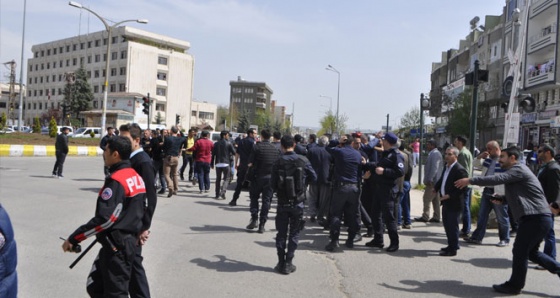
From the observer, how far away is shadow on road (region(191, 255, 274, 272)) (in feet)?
21.0

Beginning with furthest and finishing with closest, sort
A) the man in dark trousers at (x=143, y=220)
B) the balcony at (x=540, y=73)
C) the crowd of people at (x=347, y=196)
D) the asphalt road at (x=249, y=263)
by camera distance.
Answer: the balcony at (x=540, y=73)
the asphalt road at (x=249, y=263)
the man in dark trousers at (x=143, y=220)
the crowd of people at (x=347, y=196)

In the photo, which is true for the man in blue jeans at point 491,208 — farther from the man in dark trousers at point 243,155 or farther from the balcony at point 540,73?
the balcony at point 540,73

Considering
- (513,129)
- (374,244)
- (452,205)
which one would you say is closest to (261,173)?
(374,244)

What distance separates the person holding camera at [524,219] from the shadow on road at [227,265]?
2928mm

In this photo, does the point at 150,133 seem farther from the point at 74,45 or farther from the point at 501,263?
the point at 74,45

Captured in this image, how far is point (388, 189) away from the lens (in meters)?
7.86

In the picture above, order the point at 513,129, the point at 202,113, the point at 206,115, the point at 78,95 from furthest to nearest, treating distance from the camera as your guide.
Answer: the point at 206,115, the point at 202,113, the point at 78,95, the point at 513,129

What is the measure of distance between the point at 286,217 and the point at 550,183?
12.4 ft

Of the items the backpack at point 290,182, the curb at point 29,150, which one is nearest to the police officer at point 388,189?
the backpack at point 290,182

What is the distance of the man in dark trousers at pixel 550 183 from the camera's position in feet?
22.8

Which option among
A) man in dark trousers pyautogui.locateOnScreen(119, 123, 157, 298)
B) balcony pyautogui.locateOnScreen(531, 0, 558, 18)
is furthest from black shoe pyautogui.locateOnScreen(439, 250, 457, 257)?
balcony pyautogui.locateOnScreen(531, 0, 558, 18)

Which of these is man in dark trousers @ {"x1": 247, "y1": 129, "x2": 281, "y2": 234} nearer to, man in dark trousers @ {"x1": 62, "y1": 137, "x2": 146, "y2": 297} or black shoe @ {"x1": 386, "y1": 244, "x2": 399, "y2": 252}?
black shoe @ {"x1": 386, "y1": 244, "x2": 399, "y2": 252}

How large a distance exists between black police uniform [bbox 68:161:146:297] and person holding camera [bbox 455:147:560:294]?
4246mm

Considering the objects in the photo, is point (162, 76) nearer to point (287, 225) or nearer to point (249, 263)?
point (249, 263)
